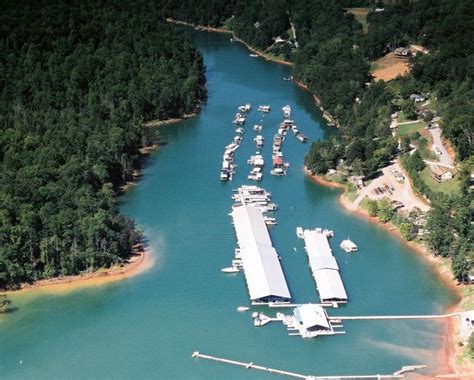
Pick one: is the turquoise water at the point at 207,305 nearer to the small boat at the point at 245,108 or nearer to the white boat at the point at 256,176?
the white boat at the point at 256,176

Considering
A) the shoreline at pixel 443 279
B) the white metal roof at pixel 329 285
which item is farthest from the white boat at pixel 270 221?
the white metal roof at pixel 329 285

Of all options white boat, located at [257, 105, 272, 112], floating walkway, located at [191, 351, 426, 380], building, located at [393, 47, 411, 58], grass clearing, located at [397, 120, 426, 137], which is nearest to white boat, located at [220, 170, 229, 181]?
grass clearing, located at [397, 120, 426, 137]

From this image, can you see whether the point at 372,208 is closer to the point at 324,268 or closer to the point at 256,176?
the point at 324,268

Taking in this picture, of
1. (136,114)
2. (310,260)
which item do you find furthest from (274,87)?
(310,260)

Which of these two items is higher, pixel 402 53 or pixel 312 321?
pixel 402 53

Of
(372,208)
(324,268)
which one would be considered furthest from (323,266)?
(372,208)

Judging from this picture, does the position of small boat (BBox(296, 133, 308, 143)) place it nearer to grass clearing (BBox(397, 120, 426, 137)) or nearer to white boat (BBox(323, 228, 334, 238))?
grass clearing (BBox(397, 120, 426, 137))

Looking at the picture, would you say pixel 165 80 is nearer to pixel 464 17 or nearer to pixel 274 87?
pixel 274 87
